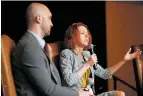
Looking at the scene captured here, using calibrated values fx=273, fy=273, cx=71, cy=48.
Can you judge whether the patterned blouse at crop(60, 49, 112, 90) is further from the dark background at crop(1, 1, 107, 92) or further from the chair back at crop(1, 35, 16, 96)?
the dark background at crop(1, 1, 107, 92)

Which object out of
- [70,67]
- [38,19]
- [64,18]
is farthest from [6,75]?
[64,18]

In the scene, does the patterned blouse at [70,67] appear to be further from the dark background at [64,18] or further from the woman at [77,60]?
the dark background at [64,18]

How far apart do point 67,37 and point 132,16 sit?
1.14 meters

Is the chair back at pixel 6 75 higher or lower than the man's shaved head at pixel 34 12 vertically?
lower

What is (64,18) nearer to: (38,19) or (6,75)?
(38,19)

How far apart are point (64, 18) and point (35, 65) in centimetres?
138

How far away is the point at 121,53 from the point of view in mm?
2768

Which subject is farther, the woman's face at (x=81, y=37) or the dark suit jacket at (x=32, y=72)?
the woman's face at (x=81, y=37)

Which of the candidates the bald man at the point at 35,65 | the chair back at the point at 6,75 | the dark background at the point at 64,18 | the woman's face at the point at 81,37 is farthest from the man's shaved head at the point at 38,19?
Result: the dark background at the point at 64,18

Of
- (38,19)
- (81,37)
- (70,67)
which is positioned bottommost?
(70,67)

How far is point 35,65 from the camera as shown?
4.32 feet

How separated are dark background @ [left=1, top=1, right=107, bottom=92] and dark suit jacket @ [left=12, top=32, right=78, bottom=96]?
3.83 ft

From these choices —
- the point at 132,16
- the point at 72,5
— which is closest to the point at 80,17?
the point at 72,5

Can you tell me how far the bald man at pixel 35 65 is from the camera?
4.34 ft
